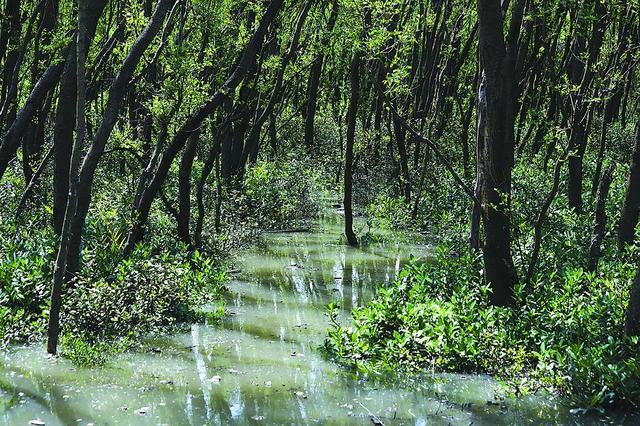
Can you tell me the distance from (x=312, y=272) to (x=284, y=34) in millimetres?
12280

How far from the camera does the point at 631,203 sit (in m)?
9.78

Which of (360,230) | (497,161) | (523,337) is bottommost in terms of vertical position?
(523,337)

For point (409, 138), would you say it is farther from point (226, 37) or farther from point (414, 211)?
point (226, 37)

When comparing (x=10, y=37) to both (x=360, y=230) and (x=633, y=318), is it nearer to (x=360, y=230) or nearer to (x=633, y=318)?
(x=360, y=230)

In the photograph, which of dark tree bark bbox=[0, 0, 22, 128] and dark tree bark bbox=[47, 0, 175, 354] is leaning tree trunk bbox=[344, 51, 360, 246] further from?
dark tree bark bbox=[47, 0, 175, 354]

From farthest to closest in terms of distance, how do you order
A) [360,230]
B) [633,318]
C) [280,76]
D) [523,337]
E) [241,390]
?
1. [360,230]
2. [280,76]
3. [523,337]
4. [241,390]
5. [633,318]

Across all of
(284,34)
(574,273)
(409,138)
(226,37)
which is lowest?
(574,273)

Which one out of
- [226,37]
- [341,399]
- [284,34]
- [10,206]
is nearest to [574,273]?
[341,399]

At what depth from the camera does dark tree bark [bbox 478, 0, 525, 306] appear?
890 cm

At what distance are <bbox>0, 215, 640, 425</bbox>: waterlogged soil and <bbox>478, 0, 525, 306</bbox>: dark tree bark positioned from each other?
176 centimetres

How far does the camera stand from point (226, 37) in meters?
16.2

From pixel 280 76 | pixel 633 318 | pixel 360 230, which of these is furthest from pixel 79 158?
pixel 360 230

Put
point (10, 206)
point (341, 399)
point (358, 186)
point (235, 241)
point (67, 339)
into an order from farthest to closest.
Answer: point (358, 186)
point (235, 241)
point (10, 206)
point (67, 339)
point (341, 399)

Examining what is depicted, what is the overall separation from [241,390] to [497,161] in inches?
161
